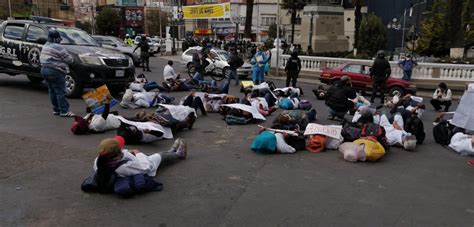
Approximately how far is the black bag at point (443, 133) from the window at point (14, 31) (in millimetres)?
10854

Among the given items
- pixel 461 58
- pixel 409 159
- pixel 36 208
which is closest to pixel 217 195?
pixel 36 208

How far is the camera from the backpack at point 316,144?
733 centimetres

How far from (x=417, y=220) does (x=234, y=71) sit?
13523mm

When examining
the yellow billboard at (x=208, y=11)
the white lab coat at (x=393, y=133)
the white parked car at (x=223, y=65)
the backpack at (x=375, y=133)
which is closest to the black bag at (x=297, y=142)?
the backpack at (x=375, y=133)

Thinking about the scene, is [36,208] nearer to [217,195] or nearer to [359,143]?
[217,195]

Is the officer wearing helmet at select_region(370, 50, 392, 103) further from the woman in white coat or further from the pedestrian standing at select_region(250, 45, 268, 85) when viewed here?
the woman in white coat

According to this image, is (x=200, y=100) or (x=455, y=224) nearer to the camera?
(x=455, y=224)

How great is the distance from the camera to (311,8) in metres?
27.1

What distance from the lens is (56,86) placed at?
29.5 ft

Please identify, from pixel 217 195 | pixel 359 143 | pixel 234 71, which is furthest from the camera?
pixel 234 71

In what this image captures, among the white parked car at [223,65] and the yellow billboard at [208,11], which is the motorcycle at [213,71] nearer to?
the white parked car at [223,65]

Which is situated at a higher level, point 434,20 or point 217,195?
point 434,20

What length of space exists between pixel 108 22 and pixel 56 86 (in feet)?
231

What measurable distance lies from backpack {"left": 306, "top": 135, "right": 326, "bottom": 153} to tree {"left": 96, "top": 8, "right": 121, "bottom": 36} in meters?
73.0
